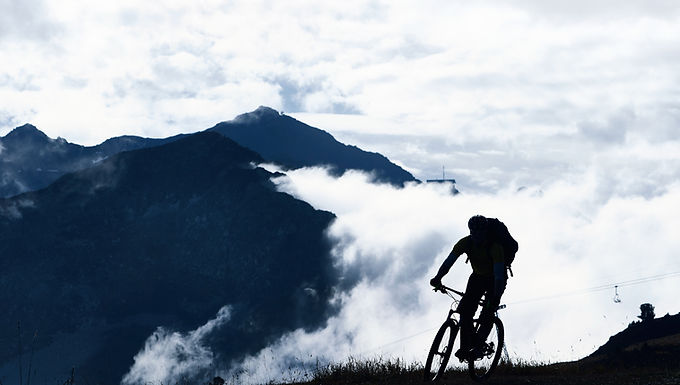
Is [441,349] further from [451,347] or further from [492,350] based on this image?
[492,350]

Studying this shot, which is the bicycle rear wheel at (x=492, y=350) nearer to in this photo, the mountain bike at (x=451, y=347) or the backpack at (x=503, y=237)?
the mountain bike at (x=451, y=347)

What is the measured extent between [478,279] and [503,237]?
74 cm

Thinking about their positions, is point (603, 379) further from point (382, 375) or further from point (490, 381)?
point (382, 375)

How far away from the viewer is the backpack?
10430 millimetres

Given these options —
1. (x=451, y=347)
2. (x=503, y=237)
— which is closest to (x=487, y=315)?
(x=451, y=347)

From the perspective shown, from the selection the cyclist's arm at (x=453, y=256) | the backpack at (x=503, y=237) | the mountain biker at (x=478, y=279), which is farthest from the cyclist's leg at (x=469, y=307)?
the backpack at (x=503, y=237)

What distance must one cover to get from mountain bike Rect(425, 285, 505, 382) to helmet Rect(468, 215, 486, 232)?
102cm

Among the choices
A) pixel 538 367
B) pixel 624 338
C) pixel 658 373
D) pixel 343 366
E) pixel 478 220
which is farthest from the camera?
pixel 624 338

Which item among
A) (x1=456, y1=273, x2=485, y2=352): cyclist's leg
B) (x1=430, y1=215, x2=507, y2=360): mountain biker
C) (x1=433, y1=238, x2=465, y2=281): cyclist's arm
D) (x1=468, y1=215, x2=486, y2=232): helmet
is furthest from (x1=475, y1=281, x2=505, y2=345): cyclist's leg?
(x1=468, y1=215, x2=486, y2=232): helmet

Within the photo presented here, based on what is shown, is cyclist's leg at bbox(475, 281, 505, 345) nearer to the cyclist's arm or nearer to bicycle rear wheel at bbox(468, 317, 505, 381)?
bicycle rear wheel at bbox(468, 317, 505, 381)

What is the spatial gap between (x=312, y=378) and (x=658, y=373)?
583 centimetres

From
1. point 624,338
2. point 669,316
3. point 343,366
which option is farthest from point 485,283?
point 669,316

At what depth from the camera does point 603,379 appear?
10.8 metres

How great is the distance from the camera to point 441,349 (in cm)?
1098
